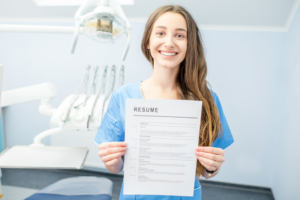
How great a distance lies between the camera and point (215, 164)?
25.5 inches

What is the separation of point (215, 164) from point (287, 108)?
1.55 meters

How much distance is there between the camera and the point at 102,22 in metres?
0.80

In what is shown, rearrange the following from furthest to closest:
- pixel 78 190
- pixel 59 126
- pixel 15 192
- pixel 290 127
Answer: pixel 15 192
pixel 290 127
pixel 78 190
pixel 59 126

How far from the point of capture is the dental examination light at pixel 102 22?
2.51 feet

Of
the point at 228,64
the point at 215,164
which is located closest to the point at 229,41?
the point at 228,64

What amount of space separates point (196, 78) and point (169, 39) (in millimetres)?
192

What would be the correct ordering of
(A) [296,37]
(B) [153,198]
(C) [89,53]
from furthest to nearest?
(C) [89,53], (A) [296,37], (B) [153,198]

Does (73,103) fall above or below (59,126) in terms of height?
above

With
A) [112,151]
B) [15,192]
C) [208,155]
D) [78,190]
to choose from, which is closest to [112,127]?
[112,151]

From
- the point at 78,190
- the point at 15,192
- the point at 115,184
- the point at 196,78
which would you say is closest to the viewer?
the point at 196,78

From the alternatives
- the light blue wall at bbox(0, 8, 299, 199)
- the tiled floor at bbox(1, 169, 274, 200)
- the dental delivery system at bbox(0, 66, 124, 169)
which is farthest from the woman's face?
the tiled floor at bbox(1, 169, 274, 200)

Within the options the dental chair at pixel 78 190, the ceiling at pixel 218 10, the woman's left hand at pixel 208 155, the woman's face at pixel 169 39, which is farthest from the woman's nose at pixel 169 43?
the ceiling at pixel 218 10

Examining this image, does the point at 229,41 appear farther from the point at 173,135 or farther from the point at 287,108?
the point at 173,135

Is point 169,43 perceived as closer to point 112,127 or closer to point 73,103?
point 112,127
